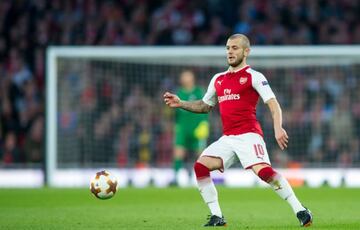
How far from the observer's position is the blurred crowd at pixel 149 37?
68.5 ft

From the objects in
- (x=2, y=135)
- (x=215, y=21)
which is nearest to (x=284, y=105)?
(x=215, y=21)

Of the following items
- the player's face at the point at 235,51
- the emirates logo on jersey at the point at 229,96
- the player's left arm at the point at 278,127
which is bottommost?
the player's left arm at the point at 278,127

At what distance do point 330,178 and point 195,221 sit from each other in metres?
9.27

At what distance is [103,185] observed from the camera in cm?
1130

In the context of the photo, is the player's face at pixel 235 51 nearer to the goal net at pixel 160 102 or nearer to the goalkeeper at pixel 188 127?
the goalkeeper at pixel 188 127

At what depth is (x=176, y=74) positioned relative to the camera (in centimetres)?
2153

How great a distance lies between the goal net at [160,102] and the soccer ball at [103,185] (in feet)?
28.2

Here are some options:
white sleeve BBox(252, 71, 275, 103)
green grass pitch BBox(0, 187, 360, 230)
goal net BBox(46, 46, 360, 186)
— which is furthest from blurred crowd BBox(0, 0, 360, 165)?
white sleeve BBox(252, 71, 275, 103)

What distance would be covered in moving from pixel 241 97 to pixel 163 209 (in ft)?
11.1

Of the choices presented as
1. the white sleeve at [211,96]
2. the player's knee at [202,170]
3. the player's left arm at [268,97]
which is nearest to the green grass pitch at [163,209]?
the player's knee at [202,170]

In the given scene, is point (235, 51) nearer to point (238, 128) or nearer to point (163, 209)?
point (238, 128)

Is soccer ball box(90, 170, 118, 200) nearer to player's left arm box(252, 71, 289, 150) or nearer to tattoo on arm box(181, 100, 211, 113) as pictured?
tattoo on arm box(181, 100, 211, 113)

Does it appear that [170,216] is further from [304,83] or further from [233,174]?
[304,83]

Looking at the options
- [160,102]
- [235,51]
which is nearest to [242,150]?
[235,51]
